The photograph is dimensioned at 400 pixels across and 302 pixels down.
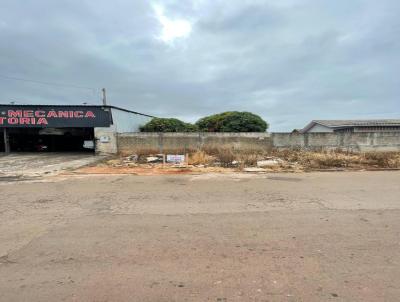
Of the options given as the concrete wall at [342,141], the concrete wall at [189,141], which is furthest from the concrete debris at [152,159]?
the concrete wall at [342,141]

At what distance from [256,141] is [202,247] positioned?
18.8m

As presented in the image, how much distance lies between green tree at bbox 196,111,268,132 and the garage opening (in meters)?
13.0

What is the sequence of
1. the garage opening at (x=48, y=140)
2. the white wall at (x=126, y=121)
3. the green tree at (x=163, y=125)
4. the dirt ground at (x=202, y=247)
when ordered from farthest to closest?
the green tree at (x=163, y=125) → the garage opening at (x=48, y=140) → the white wall at (x=126, y=121) → the dirt ground at (x=202, y=247)

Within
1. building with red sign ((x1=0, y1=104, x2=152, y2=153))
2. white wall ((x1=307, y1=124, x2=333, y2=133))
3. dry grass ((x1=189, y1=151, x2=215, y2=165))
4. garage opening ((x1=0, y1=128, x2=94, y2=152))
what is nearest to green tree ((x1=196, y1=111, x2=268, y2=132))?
white wall ((x1=307, y1=124, x2=333, y2=133))

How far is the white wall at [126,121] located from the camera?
2459 centimetres

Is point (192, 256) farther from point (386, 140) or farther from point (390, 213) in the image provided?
point (386, 140)

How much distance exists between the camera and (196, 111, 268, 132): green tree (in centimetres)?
3259

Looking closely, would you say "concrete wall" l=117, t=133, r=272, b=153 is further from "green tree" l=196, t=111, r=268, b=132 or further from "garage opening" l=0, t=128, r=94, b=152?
"green tree" l=196, t=111, r=268, b=132

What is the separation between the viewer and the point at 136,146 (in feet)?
74.7

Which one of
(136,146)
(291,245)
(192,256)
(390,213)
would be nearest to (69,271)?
Result: (192,256)

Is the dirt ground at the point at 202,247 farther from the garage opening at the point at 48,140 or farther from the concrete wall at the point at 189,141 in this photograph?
the garage opening at the point at 48,140

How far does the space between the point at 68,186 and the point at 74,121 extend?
14.8 m

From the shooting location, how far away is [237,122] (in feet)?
107

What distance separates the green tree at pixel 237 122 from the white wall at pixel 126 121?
799 cm
